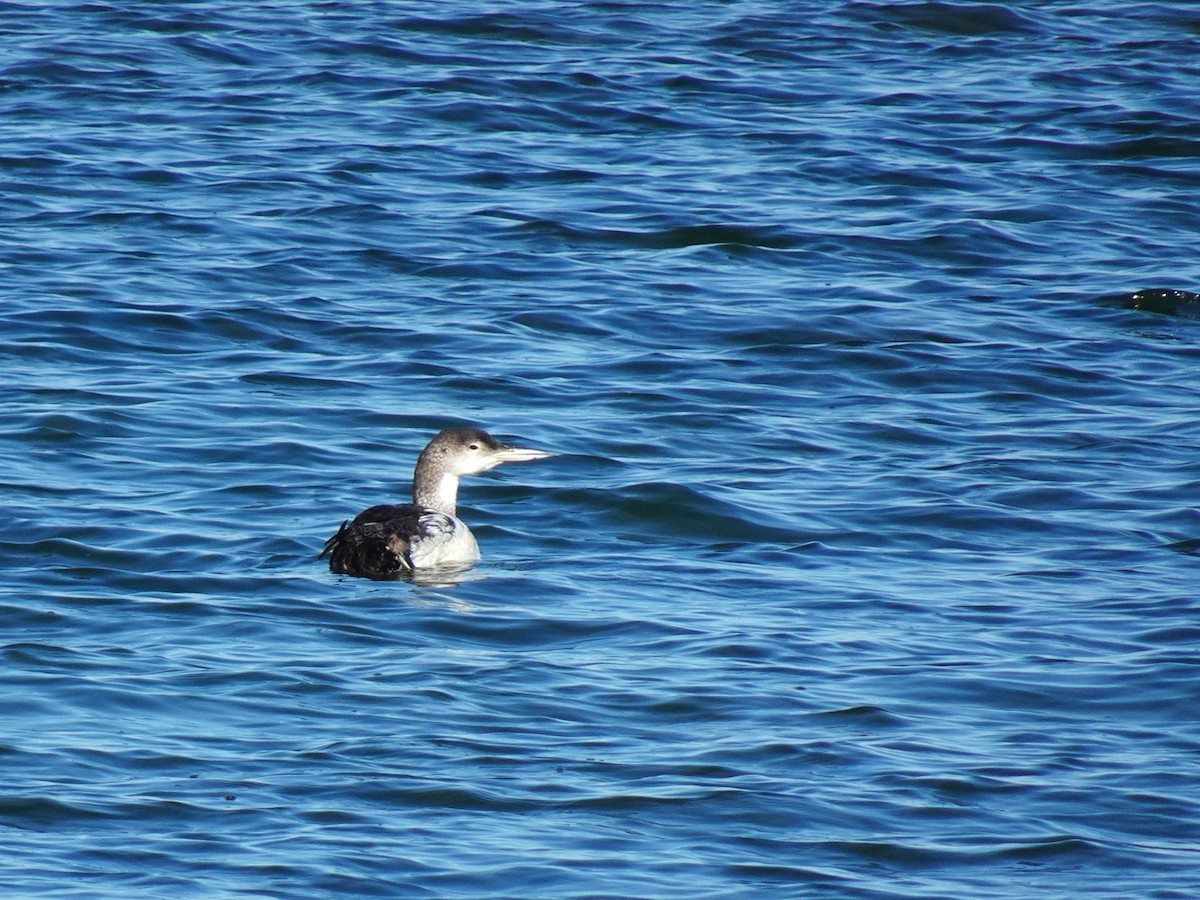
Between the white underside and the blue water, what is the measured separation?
15 centimetres

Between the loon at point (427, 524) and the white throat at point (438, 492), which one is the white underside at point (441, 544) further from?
the white throat at point (438, 492)

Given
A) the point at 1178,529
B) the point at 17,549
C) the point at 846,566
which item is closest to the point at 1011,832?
the point at 846,566

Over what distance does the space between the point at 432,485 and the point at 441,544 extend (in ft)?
2.42

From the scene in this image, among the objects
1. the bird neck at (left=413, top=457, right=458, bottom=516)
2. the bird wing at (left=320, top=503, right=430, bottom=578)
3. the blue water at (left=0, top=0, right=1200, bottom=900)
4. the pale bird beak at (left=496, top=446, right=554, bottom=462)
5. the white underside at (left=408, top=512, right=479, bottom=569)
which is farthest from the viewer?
the pale bird beak at (left=496, top=446, right=554, bottom=462)

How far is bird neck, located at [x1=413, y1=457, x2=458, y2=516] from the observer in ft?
33.2

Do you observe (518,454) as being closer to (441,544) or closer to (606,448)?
(606,448)

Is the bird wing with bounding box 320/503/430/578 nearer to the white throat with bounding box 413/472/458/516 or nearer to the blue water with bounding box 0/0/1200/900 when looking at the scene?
the blue water with bounding box 0/0/1200/900

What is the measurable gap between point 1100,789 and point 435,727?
7.31ft

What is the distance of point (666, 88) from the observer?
63.7 ft

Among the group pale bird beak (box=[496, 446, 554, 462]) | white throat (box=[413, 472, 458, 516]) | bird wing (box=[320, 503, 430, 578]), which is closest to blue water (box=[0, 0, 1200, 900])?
bird wing (box=[320, 503, 430, 578])

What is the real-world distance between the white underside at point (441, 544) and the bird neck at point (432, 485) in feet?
1.44

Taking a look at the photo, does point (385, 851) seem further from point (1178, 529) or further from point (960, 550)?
point (1178, 529)

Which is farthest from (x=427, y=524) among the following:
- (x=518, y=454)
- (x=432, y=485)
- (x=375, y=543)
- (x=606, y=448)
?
(x=606, y=448)

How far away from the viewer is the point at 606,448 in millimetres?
11211
